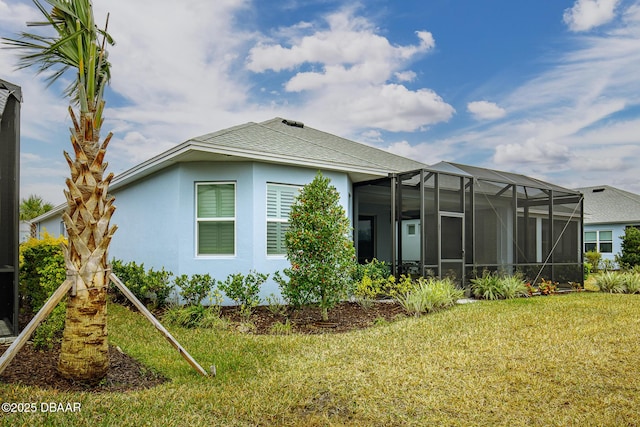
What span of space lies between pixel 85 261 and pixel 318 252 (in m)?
4.23

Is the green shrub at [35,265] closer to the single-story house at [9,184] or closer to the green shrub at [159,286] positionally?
the single-story house at [9,184]

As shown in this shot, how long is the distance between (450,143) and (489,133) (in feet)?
4.73

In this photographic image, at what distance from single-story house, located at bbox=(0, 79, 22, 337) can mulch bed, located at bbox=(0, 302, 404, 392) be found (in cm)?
81

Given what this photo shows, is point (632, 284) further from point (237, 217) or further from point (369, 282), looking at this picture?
point (237, 217)

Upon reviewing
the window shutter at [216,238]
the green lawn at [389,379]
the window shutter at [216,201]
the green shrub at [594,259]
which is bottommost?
the green shrub at [594,259]

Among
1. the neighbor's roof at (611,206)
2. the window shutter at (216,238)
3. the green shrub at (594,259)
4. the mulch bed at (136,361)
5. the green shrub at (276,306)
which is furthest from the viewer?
the neighbor's roof at (611,206)

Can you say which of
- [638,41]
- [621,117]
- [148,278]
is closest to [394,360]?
[148,278]

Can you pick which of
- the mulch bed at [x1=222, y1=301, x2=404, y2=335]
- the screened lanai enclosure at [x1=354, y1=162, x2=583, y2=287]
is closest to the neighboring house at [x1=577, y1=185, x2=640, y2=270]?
the screened lanai enclosure at [x1=354, y1=162, x2=583, y2=287]

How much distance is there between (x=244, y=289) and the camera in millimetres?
8812

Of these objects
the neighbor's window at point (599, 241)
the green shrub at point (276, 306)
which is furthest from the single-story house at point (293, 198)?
the neighbor's window at point (599, 241)

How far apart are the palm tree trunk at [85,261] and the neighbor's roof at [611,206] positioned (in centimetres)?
2340

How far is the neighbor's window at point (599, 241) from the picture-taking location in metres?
24.6

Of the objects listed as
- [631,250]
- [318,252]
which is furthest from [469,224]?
[631,250]

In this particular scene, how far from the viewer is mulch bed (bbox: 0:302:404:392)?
4523 mm
